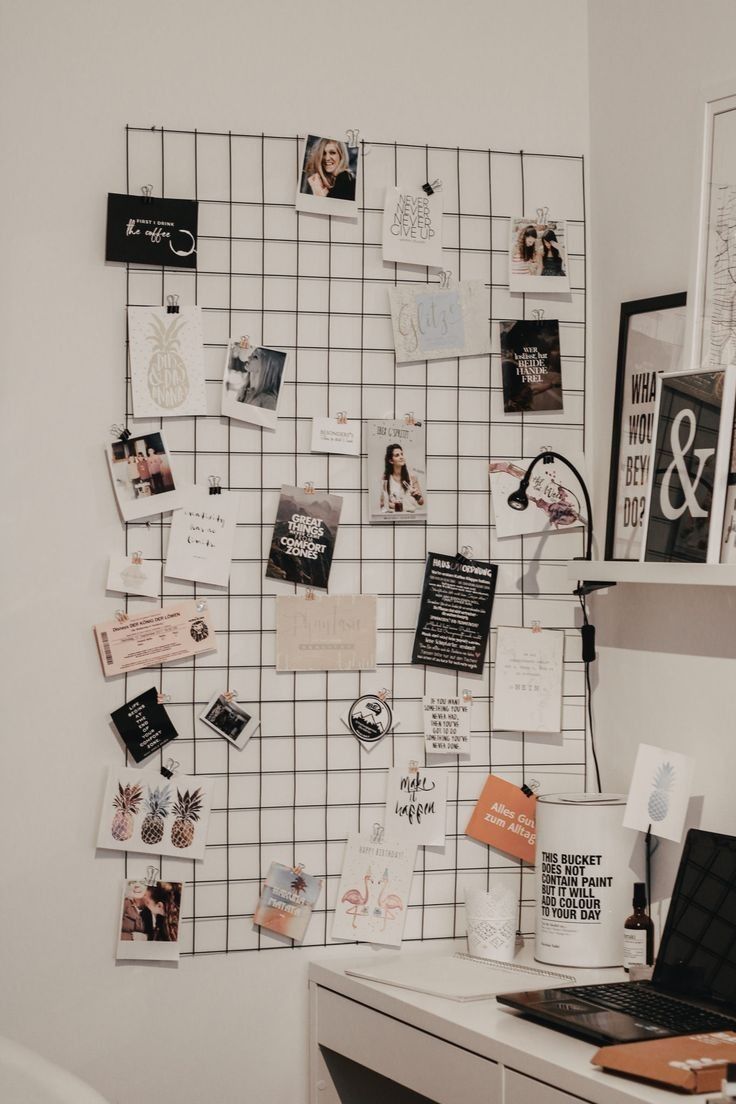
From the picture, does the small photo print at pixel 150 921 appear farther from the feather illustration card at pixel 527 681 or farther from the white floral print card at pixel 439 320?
the white floral print card at pixel 439 320

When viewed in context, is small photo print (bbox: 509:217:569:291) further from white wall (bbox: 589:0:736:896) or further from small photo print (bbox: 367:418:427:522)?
small photo print (bbox: 367:418:427:522)

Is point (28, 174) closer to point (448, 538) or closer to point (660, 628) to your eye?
point (448, 538)

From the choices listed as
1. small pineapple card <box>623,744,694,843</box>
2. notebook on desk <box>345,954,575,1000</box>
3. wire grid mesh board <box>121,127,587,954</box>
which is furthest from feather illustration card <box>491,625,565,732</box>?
notebook on desk <box>345,954,575,1000</box>

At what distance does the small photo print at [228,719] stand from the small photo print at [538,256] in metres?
0.91

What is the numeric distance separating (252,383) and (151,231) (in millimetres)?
306

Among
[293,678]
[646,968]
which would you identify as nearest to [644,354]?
[293,678]

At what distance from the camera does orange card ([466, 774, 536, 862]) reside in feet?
6.88

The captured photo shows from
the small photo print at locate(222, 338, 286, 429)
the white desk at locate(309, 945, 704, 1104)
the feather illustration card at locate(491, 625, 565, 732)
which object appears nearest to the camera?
the white desk at locate(309, 945, 704, 1104)

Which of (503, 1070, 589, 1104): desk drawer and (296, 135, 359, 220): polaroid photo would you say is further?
(296, 135, 359, 220): polaroid photo

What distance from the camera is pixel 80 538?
6.42ft

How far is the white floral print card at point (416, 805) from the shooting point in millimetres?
2061

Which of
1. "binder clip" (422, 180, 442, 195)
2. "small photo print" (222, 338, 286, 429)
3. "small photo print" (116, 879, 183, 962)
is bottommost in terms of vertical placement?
"small photo print" (116, 879, 183, 962)

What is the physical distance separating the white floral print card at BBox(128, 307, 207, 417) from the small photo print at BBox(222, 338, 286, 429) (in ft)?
0.16

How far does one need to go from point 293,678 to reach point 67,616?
0.40 meters
